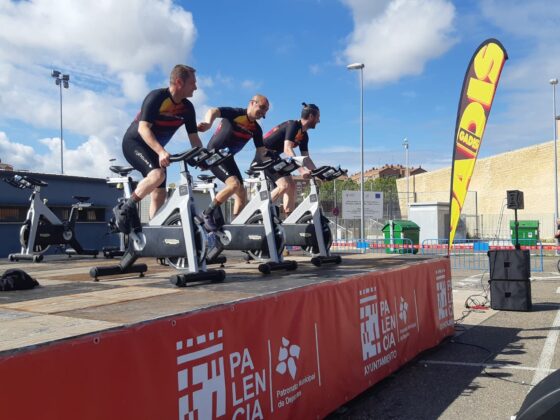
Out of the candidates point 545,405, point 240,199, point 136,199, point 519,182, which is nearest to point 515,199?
point 240,199

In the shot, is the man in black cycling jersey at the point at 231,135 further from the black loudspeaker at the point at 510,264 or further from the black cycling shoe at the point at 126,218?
the black loudspeaker at the point at 510,264

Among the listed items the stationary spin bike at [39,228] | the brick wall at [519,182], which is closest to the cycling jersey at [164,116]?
the stationary spin bike at [39,228]

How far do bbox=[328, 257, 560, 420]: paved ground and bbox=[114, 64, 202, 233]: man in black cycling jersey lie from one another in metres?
2.85

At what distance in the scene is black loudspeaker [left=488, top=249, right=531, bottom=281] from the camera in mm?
9531

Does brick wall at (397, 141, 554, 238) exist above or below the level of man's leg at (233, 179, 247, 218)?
above

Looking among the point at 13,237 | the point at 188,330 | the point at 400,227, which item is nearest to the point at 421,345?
the point at 188,330

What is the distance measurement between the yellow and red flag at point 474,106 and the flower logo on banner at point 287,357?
540 cm

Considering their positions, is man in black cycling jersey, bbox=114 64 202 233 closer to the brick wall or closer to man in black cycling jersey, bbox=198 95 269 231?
man in black cycling jersey, bbox=198 95 269 231

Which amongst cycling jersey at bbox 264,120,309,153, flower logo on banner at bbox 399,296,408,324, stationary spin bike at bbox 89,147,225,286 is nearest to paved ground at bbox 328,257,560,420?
flower logo on banner at bbox 399,296,408,324

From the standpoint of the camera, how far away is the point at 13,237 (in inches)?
624

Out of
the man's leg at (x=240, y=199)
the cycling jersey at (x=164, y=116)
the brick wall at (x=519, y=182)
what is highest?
the brick wall at (x=519, y=182)

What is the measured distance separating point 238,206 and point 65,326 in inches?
191

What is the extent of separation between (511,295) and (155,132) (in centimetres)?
741

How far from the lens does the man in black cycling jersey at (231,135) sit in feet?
21.3
